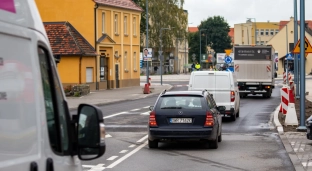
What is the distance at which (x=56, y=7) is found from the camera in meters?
55.6

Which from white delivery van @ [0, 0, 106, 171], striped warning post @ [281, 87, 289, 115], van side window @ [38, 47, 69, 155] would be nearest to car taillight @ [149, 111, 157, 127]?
striped warning post @ [281, 87, 289, 115]

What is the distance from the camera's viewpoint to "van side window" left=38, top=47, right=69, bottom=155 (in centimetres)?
432

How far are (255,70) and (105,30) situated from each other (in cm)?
1618

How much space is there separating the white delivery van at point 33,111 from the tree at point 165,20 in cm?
9570

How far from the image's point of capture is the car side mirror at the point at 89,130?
14.4ft

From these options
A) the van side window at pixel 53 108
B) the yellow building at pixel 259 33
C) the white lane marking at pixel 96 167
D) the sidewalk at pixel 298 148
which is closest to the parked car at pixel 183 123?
the sidewalk at pixel 298 148

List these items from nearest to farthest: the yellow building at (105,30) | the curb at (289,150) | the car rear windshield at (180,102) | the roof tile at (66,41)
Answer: the curb at (289,150) < the car rear windshield at (180,102) < the roof tile at (66,41) < the yellow building at (105,30)

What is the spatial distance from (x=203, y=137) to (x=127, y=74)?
46063 millimetres

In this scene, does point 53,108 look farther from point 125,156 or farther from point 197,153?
point 197,153

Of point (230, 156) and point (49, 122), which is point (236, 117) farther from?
point (49, 122)

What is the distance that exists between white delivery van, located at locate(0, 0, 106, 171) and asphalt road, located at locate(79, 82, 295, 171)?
8823 millimetres

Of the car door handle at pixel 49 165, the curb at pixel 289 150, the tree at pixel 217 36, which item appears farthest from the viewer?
the tree at pixel 217 36

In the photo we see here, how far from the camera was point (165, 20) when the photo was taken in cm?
10112

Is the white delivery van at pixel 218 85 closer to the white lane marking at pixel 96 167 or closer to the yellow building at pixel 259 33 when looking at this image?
the white lane marking at pixel 96 167
